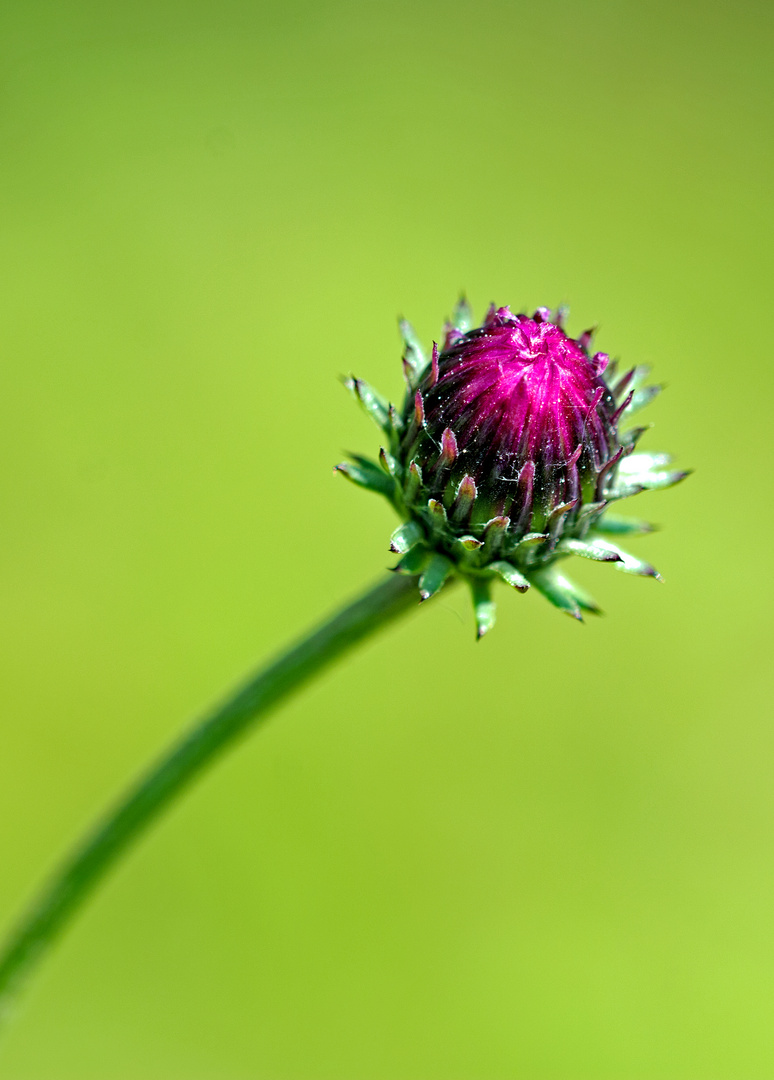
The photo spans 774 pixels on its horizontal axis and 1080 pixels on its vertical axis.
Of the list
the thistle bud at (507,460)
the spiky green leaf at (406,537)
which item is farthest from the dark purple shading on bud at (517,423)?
the spiky green leaf at (406,537)

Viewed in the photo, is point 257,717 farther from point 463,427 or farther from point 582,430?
point 582,430

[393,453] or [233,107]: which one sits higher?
[233,107]

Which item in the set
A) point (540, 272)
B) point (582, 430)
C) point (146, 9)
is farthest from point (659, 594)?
point (146, 9)

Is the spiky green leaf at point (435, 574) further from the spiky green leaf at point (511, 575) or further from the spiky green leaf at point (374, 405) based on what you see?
the spiky green leaf at point (374, 405)

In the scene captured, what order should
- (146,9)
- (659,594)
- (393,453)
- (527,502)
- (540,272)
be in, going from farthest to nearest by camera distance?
(146,9) → (540,272) → (659,594) → (393,453) → (527,502)

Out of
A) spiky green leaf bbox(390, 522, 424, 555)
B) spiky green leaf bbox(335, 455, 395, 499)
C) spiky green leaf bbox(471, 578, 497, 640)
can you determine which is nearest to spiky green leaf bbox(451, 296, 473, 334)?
spiky green leaf bbox(335, 455, 395, 499)

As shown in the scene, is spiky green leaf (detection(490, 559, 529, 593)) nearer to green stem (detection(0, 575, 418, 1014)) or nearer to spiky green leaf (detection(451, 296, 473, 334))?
green stem (detection(0, 575, 418, 1014))
